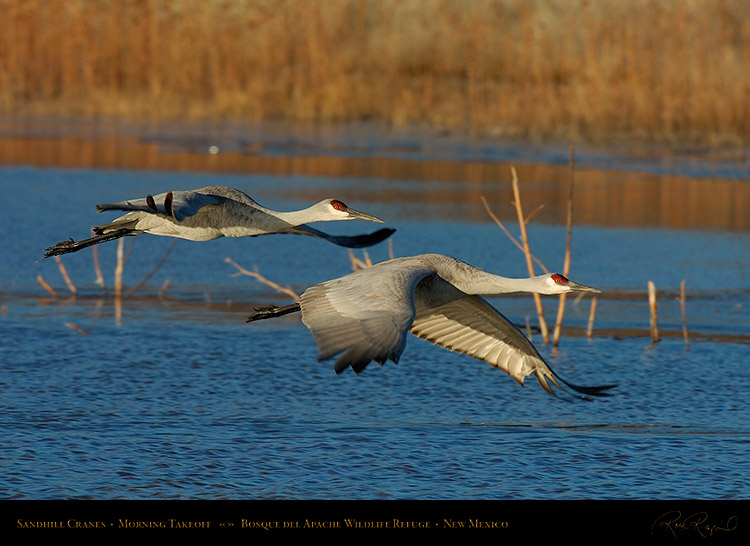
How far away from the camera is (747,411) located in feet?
27.9

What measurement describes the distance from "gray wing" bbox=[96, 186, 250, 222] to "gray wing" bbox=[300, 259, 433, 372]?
0.75 metres

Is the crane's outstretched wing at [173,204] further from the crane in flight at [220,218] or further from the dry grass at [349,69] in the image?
the dry grass at [349,69]

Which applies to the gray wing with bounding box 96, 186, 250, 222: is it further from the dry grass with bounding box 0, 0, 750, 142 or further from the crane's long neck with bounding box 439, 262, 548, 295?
the dry grass with bounding box 0, 0, 750, 142

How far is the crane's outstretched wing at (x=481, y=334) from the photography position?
24.2ft

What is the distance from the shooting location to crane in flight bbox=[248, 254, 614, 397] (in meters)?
5.99

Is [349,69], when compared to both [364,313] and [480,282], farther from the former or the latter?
[364,313]

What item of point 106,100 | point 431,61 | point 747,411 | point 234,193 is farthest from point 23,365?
point 431,61

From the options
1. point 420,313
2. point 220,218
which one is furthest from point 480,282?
point 220,218

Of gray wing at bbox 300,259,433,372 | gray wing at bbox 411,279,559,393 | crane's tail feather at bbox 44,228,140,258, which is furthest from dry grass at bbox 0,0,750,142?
gray wing at bbox 300,259,433,372

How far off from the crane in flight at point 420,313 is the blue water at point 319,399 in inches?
20.9

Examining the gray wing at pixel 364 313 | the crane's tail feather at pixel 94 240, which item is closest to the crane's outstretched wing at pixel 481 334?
the gray wing at pixel 364 313

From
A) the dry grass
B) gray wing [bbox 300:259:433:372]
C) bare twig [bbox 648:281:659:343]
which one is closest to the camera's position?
gray wing [bbox 300:259:433:372]
